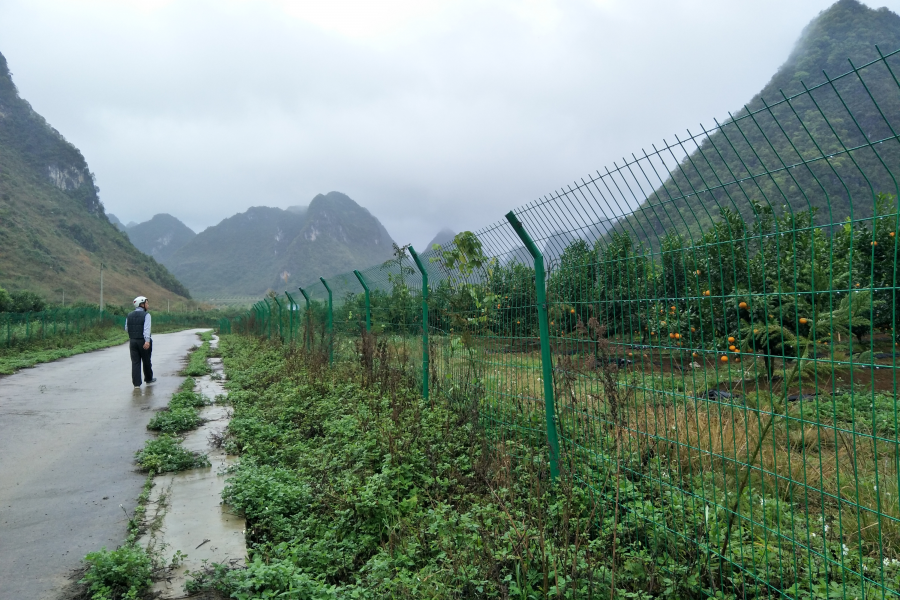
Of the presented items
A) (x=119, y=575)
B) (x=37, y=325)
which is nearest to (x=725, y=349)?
(x=119, y=575)

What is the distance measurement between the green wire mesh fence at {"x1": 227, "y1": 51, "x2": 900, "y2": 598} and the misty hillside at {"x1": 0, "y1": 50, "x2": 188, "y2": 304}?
6473 centimetres

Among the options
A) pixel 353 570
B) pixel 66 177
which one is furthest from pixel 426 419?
pixel 66 177

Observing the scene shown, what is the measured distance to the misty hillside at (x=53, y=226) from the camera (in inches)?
2446

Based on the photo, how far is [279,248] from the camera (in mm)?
150125

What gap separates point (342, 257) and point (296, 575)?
457 ft

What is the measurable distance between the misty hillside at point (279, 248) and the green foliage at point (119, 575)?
11948 centimetres

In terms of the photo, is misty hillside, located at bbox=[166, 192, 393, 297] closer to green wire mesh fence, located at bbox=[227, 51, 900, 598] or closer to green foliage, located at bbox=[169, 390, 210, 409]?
green foliage, located at bbox=[169, 390, 210, 409]

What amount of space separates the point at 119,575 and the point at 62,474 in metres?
2.83

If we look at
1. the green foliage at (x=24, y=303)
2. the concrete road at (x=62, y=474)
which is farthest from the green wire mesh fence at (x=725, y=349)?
the green foliage at (x=24, y=303)

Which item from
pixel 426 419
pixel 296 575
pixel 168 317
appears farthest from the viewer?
pixel 168 317

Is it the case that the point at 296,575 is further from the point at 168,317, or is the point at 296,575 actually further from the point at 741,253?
the point at 168,317

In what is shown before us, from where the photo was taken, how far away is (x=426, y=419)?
220 inches

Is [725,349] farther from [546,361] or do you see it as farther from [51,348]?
[51,348]

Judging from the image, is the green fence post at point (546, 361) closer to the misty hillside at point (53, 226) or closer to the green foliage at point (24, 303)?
the green foliage at point (24, 303)
